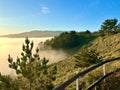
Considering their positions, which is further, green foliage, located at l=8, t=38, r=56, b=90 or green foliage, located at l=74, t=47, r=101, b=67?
green foliage, located at l=74, t=47, r=101, b=67

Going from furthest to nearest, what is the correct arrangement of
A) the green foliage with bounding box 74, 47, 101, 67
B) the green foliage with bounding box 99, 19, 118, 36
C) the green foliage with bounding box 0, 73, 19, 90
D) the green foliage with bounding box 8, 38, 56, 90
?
the green foliage with bounding box 99, 19, 118, 36, the green foliage with bounding box 74, 47, 101, 67, the green foliage with bounding box 8, 38, 56, 90, the green foliage with bounding box 0, 73, 19, 90

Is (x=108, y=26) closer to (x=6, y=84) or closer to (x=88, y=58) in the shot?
(x=88, y=58)

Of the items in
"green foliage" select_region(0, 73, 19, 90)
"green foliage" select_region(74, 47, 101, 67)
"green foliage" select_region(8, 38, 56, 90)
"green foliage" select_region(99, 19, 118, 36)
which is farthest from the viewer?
"green foliage" select_region(99, 19, 118, 36)

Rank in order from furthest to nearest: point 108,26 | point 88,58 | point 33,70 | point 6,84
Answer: point 108,26
point 88,58
point 33,70
point 6,84

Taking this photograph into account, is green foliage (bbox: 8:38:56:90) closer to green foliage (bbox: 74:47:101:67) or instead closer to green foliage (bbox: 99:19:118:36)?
green foliage (bbox: 74:47:101:67)

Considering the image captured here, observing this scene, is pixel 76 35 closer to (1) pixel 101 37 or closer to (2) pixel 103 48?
(1) pixel 101 37

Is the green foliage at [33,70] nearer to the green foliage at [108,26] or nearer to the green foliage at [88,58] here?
the green foliage at [88,58]

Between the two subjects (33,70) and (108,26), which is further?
(108,26)

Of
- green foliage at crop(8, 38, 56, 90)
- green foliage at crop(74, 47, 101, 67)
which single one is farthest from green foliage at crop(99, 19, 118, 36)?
green foliage at crop(8, 38, 56, 90)

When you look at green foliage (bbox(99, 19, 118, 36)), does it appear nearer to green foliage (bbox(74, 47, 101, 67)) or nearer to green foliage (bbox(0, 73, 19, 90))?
green foliage (bbox(74, 47, 101, 67))

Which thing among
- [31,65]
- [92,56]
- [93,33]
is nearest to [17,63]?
[31,65]

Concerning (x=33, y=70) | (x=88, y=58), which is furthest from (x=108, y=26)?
(x=33, y=70)

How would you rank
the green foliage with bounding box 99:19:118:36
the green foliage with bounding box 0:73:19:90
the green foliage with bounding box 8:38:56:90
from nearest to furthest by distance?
the green foliage with bounding box 0:73:19:90 → the green foliage with bounding box 8:38:56:90 → the green foliage with bounding box 99:19:118:36

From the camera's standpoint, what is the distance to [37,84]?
3088cm
